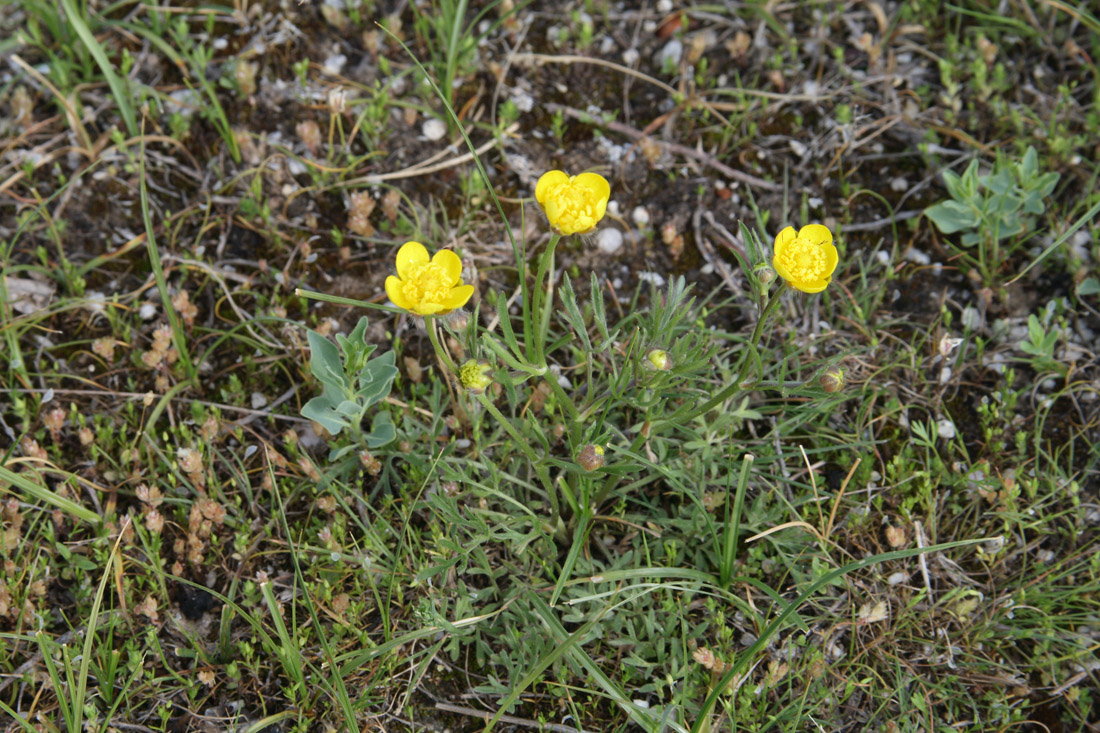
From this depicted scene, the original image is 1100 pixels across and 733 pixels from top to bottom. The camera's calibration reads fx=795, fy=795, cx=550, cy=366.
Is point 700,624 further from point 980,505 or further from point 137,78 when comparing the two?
point 137,78

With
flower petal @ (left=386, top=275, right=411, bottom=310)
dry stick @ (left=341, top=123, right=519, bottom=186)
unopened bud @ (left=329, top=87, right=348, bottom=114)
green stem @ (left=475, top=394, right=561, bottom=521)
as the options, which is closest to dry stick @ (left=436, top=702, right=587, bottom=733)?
green stem @ (left=475, top=394, right=561, bottom=521)

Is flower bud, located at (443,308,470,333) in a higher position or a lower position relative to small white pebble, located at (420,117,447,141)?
higher

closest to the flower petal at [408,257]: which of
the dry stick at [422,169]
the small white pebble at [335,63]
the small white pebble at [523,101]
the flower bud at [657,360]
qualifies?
the flower bud at [657,360]

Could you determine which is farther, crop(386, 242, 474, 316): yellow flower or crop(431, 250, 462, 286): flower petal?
crop(431, 250, 462, 286): flower petal

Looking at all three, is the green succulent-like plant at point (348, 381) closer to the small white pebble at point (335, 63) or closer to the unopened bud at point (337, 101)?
the unopened bud at point (337, 101)

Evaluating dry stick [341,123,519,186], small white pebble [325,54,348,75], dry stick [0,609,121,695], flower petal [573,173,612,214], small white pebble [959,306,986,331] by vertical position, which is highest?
flower petal [573,173,612,214]

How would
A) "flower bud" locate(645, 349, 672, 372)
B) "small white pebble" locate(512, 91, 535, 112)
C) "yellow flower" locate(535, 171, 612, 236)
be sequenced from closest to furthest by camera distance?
"yellow flower" locate(535, 171, 612, 236) < "flower bud" locate(645, 349, 672, 372) < "small white pebble" locate(512, 91, 535, 112)

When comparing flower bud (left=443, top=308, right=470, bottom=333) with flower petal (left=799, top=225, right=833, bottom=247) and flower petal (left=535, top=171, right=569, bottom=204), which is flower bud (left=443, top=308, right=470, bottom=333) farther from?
flower petal (left=799, top=225, right=833, bottom=247)

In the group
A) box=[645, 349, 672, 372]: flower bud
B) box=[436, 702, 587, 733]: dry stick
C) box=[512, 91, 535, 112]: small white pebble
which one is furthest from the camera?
box=[512, 91, 535, 112]: small white pebble
